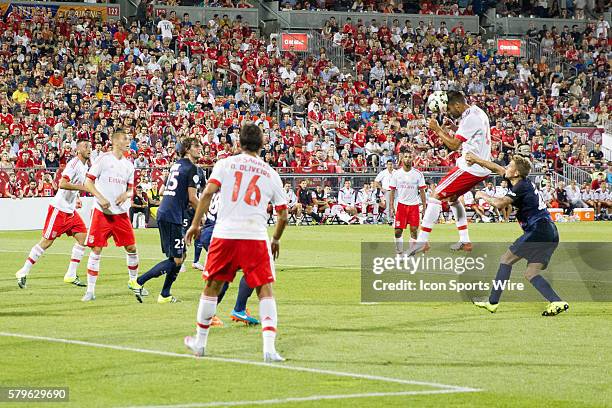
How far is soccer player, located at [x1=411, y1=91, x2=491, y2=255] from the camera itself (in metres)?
18.0

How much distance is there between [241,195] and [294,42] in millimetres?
37497

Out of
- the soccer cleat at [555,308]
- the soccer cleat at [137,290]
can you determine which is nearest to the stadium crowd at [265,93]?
the soccer cleat at [137,290]

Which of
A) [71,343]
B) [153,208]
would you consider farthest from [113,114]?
[71,343]

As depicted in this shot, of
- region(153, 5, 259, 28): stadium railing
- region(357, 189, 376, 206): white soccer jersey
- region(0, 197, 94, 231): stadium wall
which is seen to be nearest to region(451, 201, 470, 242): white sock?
region(0, 197, 94, 231): stadium wall

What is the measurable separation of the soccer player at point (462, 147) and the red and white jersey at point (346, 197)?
19.5 metres

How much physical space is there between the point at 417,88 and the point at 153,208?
16.2 m

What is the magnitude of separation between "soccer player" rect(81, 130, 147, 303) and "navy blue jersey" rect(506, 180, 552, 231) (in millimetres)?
5361

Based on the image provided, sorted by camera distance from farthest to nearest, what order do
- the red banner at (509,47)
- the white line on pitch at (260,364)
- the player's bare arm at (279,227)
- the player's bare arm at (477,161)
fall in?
the red banner at (509,47), the player's bare arm at (477,161), the player's bare arm at (279,227), the white line on pitch at (260,364)

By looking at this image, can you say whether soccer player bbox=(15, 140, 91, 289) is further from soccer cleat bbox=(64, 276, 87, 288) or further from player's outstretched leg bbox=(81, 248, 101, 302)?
player's outstretched leg bbox=(81, 248, 101, 302)

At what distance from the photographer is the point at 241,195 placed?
10.4 m

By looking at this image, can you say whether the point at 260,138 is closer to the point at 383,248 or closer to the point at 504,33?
the point at 383,248

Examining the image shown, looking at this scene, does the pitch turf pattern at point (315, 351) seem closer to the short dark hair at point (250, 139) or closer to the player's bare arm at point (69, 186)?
the player's bare arm at point (69, 186)

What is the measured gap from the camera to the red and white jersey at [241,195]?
10.3 m

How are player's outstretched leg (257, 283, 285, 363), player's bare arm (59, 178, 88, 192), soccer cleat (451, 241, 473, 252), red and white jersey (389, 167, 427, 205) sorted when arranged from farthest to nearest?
red and white jersey (389, 167, 427, 205) → soccer cleat (451, 241, 473, 252) → player's bare arm (59, 178, 88, 192) → player's outstretched leg (257, 283, 285, 363)
